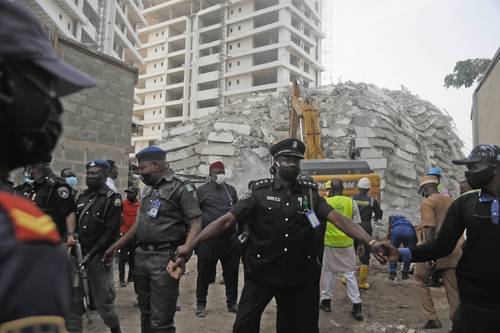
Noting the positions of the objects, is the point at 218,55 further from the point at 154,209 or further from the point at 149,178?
the point at 154,209

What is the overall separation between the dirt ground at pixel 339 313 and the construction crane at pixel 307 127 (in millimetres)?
6456

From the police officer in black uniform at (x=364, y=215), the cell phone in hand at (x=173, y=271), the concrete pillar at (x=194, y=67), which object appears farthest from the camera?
the concrete pillar at (x=194, y=67)

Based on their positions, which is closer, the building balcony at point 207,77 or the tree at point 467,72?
the tree at point 467,72

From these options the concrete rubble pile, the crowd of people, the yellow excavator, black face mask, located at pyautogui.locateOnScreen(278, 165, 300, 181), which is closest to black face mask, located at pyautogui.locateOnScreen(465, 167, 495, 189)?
the crowd of people

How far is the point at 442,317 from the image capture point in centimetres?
572

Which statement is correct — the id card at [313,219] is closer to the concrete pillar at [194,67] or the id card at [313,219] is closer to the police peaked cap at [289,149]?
the police peaked cap at [289,149]

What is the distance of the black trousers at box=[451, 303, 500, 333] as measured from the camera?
2.40 metres

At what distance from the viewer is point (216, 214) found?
233 inches

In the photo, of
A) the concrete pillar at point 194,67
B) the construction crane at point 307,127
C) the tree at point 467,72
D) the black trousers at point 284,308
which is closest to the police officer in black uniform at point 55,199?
the black trousers at point 284,308

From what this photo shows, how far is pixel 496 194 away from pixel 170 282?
262 cm

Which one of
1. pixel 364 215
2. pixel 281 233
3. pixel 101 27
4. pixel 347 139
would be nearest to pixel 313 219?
pixel 281 233

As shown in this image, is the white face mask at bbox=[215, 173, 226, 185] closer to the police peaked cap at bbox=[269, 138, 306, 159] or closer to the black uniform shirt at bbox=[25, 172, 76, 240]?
the black uniform shirt at bbox=[25, 172, 76, 240]

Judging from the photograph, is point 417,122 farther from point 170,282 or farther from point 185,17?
point 185,17

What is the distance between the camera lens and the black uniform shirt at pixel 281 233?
3254 mm
